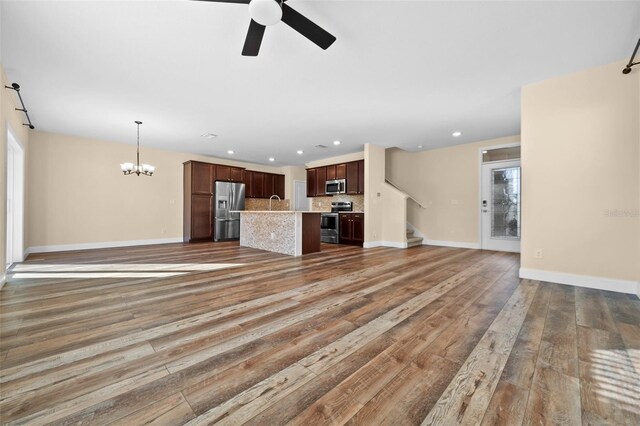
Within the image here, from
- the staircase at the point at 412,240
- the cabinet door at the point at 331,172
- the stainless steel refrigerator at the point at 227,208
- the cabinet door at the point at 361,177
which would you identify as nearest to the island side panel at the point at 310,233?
the cabinet door at the point at 361,177

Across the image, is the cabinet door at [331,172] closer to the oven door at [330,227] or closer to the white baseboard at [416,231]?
the oven door at [330,227]

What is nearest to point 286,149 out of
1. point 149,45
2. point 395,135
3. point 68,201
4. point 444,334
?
point 395,135

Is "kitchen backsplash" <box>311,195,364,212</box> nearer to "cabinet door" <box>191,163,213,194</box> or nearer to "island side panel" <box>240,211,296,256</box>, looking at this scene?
"island side panel" <box>240,211,296,256</box>

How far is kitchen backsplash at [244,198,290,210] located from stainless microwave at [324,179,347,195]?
234 cm

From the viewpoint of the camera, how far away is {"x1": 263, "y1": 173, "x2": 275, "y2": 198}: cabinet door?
9.36m

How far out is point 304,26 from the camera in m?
2.16

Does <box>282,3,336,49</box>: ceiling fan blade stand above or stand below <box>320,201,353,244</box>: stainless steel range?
above

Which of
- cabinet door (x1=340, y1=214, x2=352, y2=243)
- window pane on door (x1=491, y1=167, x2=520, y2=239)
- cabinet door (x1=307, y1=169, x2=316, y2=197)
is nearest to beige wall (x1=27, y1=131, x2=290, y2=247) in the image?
cabinet door (x1=307, y1=169, x2=316, y2=197)

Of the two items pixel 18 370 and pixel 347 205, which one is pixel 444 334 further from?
pixel 347 205

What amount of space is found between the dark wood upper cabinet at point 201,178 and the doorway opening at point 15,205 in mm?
3288

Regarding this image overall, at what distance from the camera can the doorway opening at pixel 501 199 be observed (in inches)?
234

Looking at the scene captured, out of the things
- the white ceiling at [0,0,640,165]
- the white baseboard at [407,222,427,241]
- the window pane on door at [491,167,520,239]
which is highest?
the white ceiling at [0,0,640,165]

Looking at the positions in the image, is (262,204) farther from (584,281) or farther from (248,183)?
(584,281)

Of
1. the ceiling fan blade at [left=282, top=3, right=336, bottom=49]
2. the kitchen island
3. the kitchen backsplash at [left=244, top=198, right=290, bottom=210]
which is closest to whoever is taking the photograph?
the ceiling fan blade at [left=282, top=3, right=336, bottom=49]
